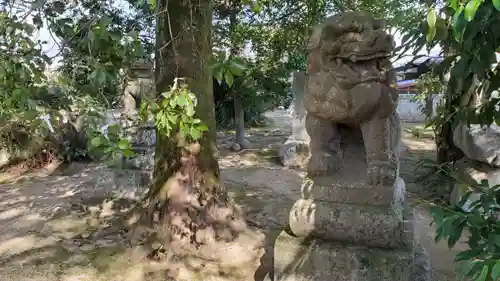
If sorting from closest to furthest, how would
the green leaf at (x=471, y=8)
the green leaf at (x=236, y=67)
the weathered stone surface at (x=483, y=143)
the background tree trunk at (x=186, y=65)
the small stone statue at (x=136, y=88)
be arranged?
the green leaf at (x=471, y=8) → the green leaf at (x=236, y=67) → the background tree trunk at (x=186, y=65) → the weathered stone surface at (x=483, y=143) → the small stone statue at (x=136, y=88)

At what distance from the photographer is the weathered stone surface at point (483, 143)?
4088 millimetres

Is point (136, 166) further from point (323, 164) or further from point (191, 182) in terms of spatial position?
point (323, 164)

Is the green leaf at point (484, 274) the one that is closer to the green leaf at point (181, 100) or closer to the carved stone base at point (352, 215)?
the carved stone base at point (352, 215)

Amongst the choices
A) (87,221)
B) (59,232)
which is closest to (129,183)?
(87,221)

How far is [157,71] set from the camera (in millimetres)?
3330

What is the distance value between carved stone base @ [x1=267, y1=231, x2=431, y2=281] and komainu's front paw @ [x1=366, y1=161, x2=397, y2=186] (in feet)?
1.12

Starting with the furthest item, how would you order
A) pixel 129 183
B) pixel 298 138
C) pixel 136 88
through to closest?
1. pixel 298 138
2. pixel 136 88
3. pixel 129 183

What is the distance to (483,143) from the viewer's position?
4230mm

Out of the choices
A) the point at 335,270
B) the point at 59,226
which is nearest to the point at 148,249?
the point at 59,226

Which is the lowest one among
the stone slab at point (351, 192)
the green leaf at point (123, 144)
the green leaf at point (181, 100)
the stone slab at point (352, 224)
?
the stone slab at point (352, 224)

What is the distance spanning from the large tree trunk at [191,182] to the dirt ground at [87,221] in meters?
0.27

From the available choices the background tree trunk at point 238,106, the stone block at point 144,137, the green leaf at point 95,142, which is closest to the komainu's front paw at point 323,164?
the green leaf at point 95,142

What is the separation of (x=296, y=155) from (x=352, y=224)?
497 cm

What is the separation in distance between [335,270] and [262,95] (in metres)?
7.54
